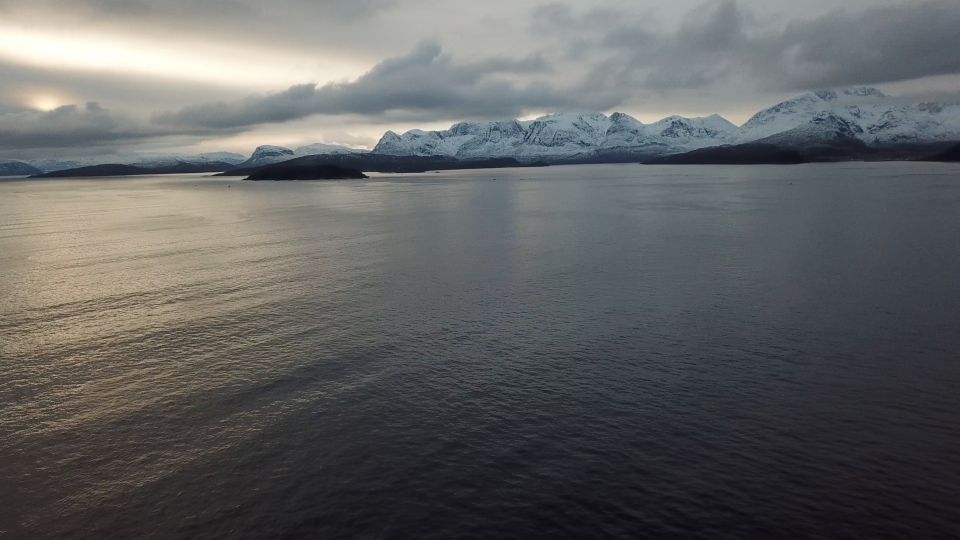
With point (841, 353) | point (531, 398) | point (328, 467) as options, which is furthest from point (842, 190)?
point (328, 467)

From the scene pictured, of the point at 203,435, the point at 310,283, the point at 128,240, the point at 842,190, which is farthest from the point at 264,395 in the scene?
the point at 842,190

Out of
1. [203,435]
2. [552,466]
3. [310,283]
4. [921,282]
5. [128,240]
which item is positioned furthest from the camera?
[128,240]

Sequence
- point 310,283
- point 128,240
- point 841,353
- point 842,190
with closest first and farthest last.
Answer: point 841,353 < point 310,283 < point 128,240 < point 842,190

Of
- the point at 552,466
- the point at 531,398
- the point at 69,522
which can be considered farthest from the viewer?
the point at 531,398

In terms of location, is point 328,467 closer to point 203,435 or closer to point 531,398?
point 203,435

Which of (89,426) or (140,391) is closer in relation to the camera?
(89,426)

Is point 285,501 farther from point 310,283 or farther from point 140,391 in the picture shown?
point 310,283
